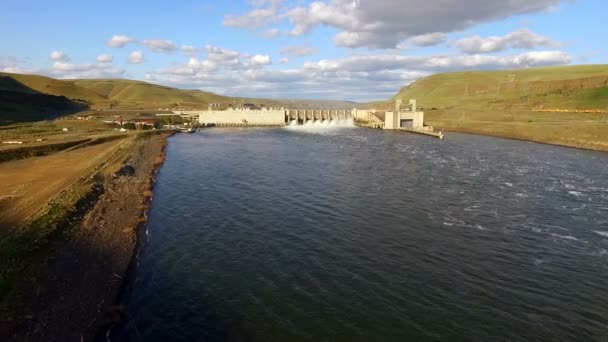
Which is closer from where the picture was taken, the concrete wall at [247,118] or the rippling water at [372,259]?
the rippling water at [372,259]

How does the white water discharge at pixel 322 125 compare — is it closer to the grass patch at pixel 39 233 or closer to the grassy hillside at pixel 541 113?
the grassy hillside at pixel 541 113

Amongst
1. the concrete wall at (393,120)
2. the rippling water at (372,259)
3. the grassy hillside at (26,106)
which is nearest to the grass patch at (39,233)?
the rippling water at (372,259)

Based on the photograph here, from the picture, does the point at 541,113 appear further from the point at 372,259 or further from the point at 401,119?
the point at 372,259

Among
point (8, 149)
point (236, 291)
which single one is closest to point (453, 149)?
point (236, 291)

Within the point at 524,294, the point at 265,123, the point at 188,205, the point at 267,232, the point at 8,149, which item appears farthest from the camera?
the point at 265,123

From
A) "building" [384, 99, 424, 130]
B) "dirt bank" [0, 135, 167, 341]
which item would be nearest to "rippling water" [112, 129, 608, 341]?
"dirt bank" [0, 135, 167, 341]

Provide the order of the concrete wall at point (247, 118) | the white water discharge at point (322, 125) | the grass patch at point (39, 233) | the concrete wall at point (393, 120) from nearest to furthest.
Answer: the grass patch at point (39, 233) → the concrete wall at point (393, 120) → the white water discharge at point (322, 125) → the concrete wall at point (247, 118)

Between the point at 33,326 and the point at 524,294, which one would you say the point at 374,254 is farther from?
the point at 33,326
